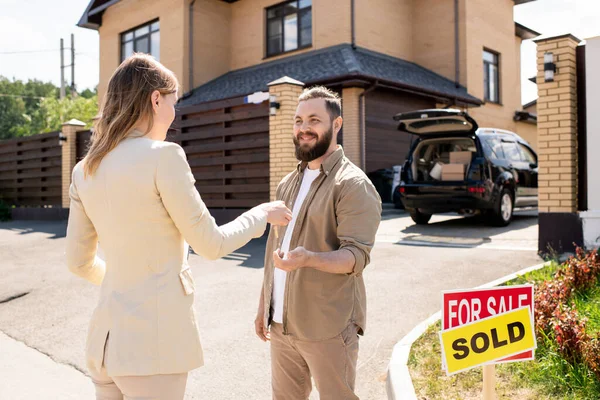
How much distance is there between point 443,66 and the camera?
63.7ft

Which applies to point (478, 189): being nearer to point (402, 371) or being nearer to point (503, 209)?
point (503, 209)

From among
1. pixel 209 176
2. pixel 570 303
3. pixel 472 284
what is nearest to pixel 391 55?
pixel 209 176

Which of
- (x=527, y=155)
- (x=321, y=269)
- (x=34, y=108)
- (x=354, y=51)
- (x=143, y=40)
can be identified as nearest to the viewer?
(x=321, y=269)

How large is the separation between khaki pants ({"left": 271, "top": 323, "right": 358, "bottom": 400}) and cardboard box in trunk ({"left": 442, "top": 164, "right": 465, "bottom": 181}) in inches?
320

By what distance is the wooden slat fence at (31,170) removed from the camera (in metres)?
17.0

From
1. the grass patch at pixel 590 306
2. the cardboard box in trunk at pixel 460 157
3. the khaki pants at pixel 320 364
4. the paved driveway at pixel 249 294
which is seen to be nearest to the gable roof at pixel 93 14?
the paved driveway at pixel 249 294

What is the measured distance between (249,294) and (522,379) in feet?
11.3

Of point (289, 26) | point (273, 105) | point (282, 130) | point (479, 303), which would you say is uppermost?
point (289, 26)

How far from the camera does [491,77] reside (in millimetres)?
21625

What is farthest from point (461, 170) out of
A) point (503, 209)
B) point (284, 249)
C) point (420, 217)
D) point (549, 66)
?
point (284, 249)

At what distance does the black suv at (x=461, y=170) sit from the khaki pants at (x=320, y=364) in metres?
7.66

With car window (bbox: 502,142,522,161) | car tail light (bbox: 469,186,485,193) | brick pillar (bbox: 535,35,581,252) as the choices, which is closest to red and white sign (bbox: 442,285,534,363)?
brick pillar (bbox: 535,35,581,252)

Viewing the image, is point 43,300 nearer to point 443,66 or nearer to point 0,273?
point 0,273

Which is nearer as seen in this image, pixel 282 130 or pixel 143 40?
pixel 282 130
